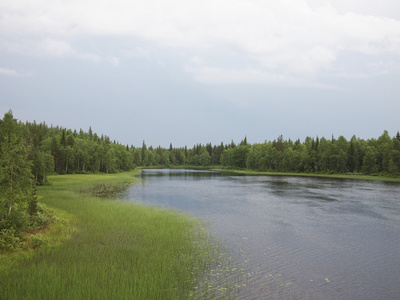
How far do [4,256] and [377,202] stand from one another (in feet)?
177

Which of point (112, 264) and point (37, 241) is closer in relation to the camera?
point (112, 264)

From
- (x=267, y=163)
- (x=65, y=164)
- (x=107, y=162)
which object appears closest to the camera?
(x=65, y=164)

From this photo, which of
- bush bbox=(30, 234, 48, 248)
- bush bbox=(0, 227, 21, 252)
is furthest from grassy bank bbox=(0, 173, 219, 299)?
bush bbox=(0, 227, 21, 252)

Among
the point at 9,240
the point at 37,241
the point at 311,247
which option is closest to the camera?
the point at 9,240

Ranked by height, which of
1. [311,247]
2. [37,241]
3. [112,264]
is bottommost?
[311,247]

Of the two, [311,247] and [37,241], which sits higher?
[37,241]

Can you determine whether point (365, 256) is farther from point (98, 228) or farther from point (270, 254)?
point (98, 228)

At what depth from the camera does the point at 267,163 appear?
567 feet

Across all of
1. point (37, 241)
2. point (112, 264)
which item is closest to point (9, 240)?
point (37, 241)

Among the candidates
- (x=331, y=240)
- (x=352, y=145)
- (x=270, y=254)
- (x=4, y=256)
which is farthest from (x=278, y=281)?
(x=352, y=145)

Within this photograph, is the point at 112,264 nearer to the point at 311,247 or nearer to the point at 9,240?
the point at 9,240

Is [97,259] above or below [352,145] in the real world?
below

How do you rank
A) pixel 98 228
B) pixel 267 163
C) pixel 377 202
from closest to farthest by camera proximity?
1. pixel 98 228
2. pixel 377 202
3. pixel 267 163

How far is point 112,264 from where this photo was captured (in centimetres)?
1661
